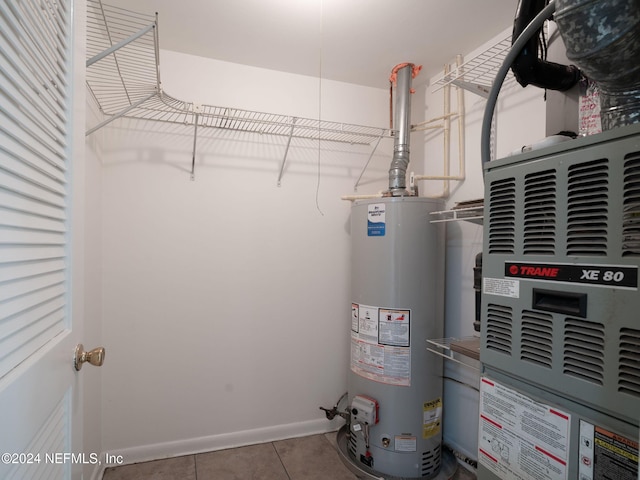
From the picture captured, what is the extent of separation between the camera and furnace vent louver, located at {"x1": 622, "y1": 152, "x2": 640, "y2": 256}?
0.59 metres

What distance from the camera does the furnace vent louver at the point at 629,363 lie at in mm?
575

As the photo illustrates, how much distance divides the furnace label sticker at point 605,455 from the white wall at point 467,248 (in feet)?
4.01

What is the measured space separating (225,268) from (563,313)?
1.71m

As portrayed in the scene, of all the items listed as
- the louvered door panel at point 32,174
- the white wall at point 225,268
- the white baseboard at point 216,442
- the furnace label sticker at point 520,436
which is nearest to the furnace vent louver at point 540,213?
the furnace label sticker at point 520,436

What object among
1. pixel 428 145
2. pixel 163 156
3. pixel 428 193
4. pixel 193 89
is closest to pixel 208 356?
pixel 163 156

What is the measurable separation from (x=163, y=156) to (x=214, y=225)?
0.48 meters

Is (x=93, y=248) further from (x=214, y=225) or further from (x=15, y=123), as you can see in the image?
(x=15, y=123)

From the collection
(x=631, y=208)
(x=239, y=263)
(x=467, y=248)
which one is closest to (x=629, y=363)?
(x=631, y=208)

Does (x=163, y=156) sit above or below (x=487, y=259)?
above

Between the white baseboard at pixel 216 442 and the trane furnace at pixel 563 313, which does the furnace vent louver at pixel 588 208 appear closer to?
the trane furnace at pixel 563 313

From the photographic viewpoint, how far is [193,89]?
1.93 m

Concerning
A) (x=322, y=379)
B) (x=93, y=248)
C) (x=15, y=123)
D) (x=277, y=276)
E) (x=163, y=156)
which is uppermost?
(x=163, y=156)

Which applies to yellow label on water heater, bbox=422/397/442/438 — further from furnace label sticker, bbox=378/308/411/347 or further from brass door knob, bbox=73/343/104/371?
brass door knob, bbox=73/343/104/371

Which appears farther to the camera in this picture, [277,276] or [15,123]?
[277,276]
